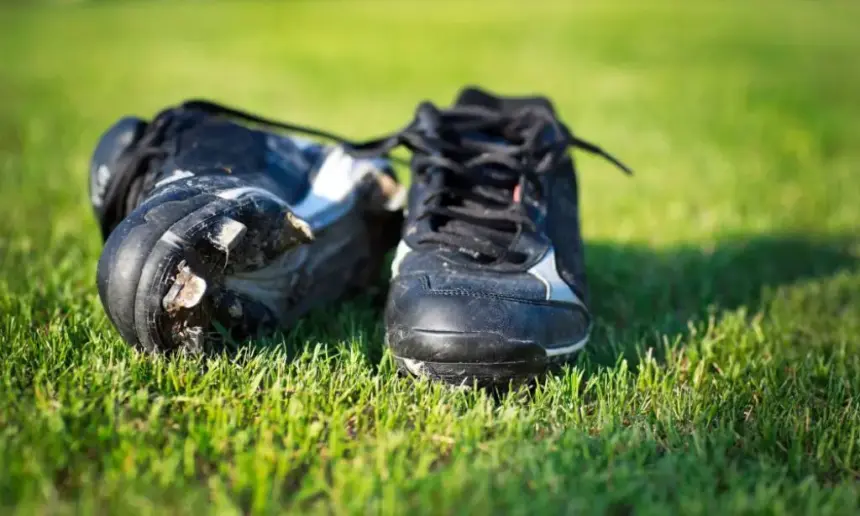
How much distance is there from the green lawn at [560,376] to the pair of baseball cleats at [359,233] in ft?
0.39

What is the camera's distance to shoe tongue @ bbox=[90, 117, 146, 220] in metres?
2.87

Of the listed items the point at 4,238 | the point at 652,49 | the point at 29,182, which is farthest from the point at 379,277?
the point at 652,49

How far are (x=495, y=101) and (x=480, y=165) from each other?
485mm

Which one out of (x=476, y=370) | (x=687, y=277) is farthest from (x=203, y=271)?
(x=687, y=277)

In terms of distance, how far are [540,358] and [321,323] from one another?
2.86ft

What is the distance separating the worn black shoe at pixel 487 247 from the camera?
229cm

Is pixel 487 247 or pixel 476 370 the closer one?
pixel 476 370

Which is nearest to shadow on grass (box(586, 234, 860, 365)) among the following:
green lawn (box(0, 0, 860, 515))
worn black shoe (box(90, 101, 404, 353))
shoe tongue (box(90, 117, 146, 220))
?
green lawn (box(0, 0, 860, 515))

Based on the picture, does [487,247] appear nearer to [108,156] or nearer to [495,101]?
[495,101]

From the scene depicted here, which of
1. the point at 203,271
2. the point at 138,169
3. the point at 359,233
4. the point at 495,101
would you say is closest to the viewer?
the point at 203,271

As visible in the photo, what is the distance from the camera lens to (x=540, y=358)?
2.35m

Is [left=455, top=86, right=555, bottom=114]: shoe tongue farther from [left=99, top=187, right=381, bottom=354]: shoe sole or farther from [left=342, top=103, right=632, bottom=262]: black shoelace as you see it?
[left=99, top=187, right=381, bottom=354]: shoe sole

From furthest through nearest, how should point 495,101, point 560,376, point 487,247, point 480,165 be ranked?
point 495,101 < point 480,165 < point 487,247 < point 560,376

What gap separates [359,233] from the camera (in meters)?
3.08
